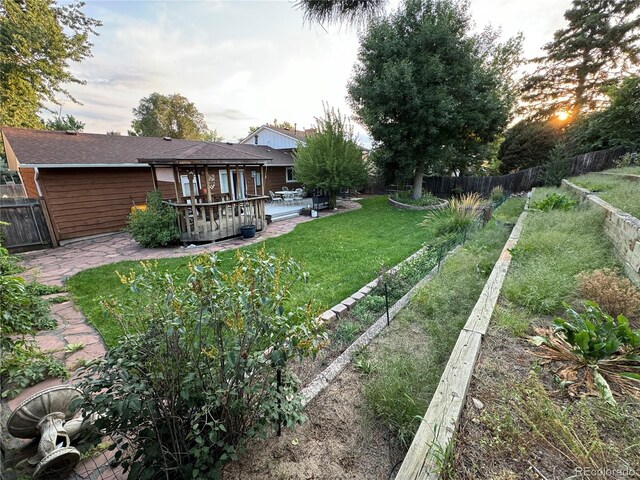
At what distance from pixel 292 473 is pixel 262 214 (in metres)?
7.72

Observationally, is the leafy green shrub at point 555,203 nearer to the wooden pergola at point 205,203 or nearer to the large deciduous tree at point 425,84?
the large deciduous tree at point 425,84

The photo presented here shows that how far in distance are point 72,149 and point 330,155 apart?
9090mm

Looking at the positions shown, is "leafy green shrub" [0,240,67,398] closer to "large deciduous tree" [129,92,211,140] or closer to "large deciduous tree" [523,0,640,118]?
"large deciduous tree" [523,0,640,118]

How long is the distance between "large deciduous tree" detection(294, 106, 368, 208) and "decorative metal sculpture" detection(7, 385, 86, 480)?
34.0 feet

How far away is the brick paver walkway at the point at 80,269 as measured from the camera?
69.6 inches

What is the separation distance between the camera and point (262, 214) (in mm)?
8695

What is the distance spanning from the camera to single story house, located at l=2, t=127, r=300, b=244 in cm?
711

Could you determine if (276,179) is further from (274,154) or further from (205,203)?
(205,203)

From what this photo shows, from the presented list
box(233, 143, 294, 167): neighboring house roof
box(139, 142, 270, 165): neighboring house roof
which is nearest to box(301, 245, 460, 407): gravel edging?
box(139, 142, 270, 165): neighboring house roof

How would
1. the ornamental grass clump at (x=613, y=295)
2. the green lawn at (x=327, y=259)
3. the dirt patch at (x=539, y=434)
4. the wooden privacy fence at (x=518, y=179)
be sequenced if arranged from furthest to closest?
the wooden privacy fence at (x=518, y=179), the green lawn at (x=327, y=259), the ornamental grass clump at (x=613, y=295), the dirt patch at (x=539, y=434)

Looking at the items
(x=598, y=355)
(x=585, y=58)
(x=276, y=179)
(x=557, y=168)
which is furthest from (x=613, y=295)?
(x=585, y=58)

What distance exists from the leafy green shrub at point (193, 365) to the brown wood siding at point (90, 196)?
8.60 meters

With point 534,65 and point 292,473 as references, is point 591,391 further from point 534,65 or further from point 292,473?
point 534,65

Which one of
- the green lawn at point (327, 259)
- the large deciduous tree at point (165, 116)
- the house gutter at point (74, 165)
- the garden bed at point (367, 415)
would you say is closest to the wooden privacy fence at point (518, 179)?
the green lawn at point (327, 259)
